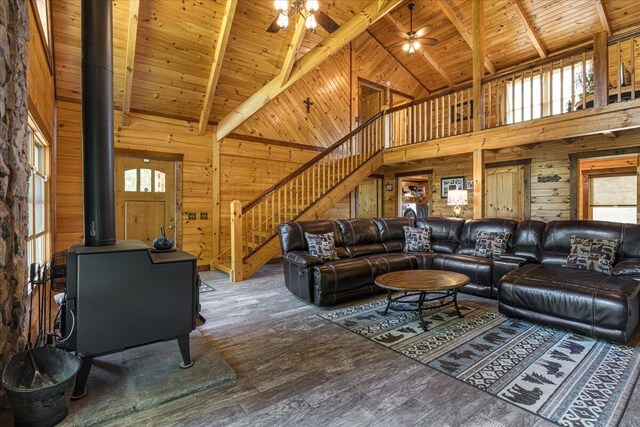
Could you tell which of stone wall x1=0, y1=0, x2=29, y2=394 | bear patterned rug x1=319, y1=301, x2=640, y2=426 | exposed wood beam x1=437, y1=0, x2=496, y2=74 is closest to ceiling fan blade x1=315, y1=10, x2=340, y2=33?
stone wall x1=0, y1=0, x2=29, y2=394

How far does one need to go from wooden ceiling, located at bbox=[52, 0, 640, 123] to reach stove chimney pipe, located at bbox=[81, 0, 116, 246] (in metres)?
2.29

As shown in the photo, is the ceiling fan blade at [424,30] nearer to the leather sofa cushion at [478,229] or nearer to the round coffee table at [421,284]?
the leather sofa cushion at [478,229]

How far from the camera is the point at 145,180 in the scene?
551 cm

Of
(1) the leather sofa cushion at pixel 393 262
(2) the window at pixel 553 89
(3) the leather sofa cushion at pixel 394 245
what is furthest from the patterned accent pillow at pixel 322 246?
(2) the window at pixel 553 89

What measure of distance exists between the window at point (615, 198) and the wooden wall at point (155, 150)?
820 cm

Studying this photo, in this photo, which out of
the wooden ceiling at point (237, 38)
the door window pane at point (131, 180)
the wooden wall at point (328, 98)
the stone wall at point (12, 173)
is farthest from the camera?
the wooden wall at point (328, 98)

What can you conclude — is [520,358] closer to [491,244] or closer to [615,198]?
[491,244]

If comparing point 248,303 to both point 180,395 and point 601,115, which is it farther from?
point 601,115

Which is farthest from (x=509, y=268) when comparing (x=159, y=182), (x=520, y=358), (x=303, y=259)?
(x=159, y=182)

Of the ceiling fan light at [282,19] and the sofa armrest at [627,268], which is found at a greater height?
the ceiling fan light at [282,19]

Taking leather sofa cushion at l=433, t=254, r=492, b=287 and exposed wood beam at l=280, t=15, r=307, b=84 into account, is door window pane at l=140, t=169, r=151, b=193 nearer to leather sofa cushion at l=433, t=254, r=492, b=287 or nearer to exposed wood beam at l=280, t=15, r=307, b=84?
exposed wood beam at l=280, t=15, r=307, b=84

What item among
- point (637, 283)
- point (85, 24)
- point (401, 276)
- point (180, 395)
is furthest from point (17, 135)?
point (637, 283)

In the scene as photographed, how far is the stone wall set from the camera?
180 cm

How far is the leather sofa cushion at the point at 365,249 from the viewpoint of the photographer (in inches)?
189
